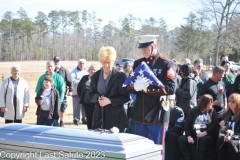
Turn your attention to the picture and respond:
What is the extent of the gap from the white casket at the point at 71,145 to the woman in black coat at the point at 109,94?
72 centimetres

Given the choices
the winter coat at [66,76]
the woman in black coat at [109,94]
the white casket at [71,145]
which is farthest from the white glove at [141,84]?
the winter coat at [66,76]

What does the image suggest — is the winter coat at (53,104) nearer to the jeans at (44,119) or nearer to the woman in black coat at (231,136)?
the jeans at (44,119)

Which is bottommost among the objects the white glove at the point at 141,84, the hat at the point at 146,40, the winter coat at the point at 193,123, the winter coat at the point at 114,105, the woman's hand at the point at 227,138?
the woman's hand at the point at 227,138

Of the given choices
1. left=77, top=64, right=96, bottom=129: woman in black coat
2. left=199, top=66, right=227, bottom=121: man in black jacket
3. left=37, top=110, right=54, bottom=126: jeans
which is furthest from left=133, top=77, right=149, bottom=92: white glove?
left=37, top=110, right=54, bottom=126: jeans

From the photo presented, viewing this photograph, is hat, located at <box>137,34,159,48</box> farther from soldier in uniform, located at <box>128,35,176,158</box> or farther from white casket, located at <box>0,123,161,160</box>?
white casket, located at <box>0,123,161,160</box>

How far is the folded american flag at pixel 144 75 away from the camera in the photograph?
4.02 metres

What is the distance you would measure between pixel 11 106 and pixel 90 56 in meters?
67.5

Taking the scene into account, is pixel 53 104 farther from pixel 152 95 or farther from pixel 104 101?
pixel 152 95

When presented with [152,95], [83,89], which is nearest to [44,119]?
[83,89]

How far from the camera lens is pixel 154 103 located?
4.19 metres

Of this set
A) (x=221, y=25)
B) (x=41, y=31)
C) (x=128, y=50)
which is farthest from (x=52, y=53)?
(x=221, y=25)

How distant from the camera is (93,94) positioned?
4430mm

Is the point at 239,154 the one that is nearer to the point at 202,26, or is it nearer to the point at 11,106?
the point at 11,106

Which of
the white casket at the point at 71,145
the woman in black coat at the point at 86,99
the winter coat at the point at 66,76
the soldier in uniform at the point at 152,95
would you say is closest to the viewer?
the white casket at the point at 71,145
